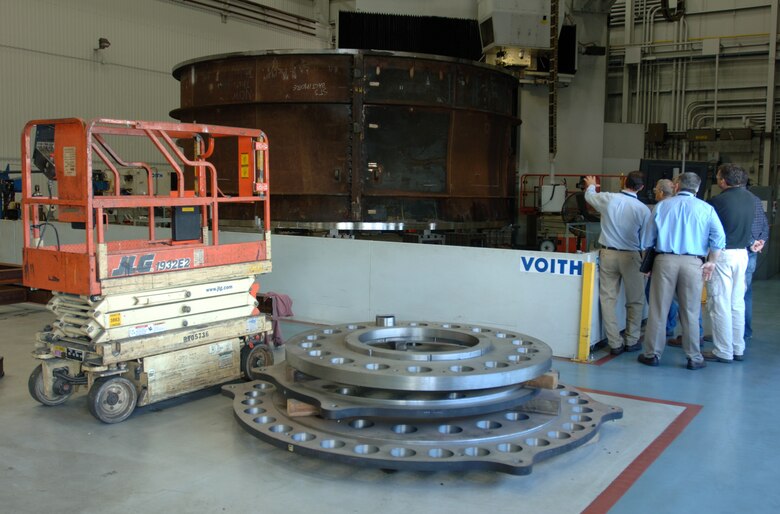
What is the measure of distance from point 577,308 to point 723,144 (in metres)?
14.5

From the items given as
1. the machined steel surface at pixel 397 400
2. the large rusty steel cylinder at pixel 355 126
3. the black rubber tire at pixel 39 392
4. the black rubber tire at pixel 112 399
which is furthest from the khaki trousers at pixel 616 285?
the black rubber tire at pixel 39 392

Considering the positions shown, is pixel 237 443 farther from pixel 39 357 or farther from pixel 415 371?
pixel 39 357

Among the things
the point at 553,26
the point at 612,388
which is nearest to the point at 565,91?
the point at 553,26

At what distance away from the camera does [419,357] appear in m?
4.07

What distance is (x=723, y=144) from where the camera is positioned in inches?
723

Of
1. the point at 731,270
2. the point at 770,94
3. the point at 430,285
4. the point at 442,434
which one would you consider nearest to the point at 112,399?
the point at 442,434

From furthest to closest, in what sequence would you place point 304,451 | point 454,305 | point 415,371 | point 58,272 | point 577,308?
point 454,305
point 577,308
point 58,272
point 415,371
point 304,451

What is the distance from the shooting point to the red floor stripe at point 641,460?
334 cm

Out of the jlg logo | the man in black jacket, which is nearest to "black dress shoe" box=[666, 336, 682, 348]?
the man in black jacket

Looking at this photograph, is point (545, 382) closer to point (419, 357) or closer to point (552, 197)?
point (419, 357)

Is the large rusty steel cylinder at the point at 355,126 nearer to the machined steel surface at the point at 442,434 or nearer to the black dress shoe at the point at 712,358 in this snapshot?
the black dress shoe at the point at 712,358

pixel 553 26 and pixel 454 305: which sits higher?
pixel 553 26

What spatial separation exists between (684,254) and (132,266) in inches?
172

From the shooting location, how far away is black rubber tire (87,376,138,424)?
4.36 metres
